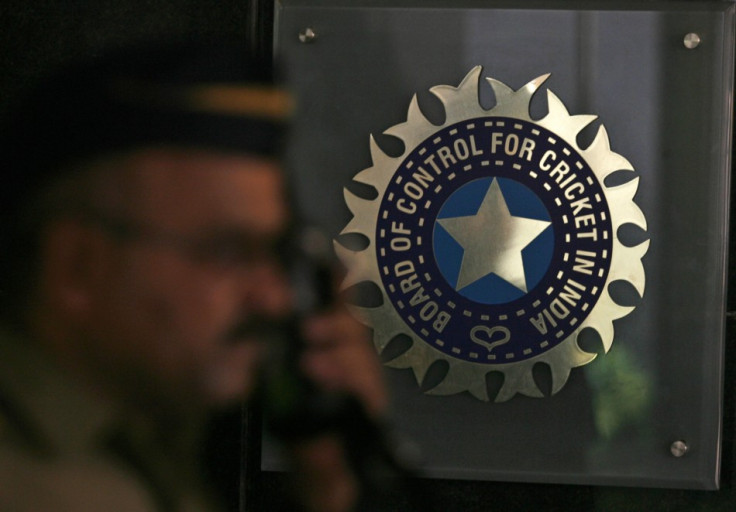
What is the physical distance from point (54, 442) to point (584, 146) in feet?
4.40

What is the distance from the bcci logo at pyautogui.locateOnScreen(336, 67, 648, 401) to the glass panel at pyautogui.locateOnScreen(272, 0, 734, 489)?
0.9 inches

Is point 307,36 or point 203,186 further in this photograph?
point 307,36

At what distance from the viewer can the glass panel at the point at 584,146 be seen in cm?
167

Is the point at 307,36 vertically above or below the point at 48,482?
above

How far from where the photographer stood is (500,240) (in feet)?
5.51

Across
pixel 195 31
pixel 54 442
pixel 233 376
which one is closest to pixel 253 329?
pixel 233 376

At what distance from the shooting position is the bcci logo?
168 cm

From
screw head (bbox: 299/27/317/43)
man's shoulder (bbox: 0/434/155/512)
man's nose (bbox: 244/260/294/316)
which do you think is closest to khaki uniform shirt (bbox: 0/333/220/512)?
man's shoulder (bbox: 0/434/155/512)

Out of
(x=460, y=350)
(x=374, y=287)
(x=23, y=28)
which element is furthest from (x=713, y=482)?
(x=23, y=28)

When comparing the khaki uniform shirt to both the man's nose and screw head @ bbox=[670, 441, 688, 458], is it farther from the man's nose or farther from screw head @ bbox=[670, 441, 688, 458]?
screw head @ bbox=[670, 441, 688, 458]

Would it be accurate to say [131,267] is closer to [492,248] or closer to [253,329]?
[253,329]

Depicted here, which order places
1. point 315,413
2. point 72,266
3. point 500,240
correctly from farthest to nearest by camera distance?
1. point 500,240
2. point 315,413
3. point 72,266

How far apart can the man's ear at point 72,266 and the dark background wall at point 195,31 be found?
1259mm

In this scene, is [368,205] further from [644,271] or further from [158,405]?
[158,405]
